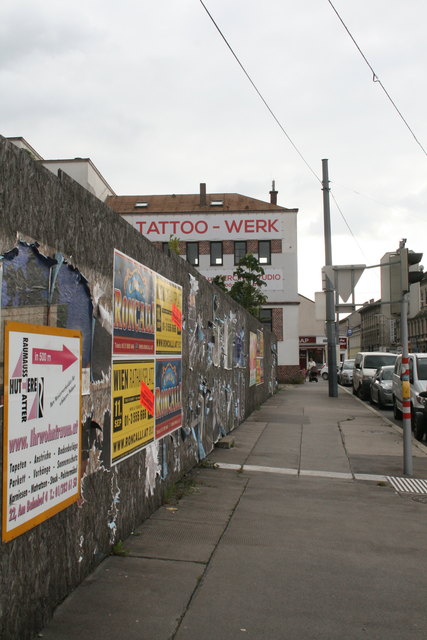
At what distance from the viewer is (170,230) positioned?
138ft

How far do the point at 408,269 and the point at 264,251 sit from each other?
3282 centimetres

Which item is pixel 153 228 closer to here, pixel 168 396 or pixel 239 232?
pixel 239 232

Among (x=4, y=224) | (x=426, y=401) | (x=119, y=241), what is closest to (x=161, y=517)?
(x=119, y=241)

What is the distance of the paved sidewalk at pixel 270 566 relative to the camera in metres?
3.56

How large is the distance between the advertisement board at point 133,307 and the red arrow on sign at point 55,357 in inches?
36.6

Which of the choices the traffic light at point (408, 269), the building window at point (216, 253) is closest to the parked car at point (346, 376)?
the building window at point (216, 253)

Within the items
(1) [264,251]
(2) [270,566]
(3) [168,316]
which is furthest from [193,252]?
(2) [270,566]

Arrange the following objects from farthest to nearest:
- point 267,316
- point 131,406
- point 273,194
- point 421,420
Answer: point 273,194, point 267,316, point 421,420, point 131,406

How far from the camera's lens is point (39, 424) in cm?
338

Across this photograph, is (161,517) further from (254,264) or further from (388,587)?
(254,264)

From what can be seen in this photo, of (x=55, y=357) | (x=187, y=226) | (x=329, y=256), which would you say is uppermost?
(x=187, y=226)

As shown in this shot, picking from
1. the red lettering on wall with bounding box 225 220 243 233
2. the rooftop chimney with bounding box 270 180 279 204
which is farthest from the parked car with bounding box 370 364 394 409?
the rooftop chimney with bounding box 270 180 279 204

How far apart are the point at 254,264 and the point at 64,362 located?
930 inches

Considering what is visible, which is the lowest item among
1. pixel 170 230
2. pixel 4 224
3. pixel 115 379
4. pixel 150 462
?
pixel 150 462
